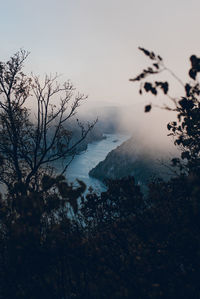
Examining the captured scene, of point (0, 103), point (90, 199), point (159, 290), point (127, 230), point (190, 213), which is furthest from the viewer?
point (0, 103)

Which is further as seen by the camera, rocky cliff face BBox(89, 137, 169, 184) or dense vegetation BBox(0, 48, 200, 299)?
rocky cliff face BBox(89, 137, 169, 184)

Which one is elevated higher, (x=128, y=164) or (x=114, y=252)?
(x=128, y=164)

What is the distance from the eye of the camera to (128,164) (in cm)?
12550

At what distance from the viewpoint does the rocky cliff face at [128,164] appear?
4462 inches

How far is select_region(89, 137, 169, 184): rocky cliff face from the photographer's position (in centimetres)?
11333

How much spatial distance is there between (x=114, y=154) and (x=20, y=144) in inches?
4711

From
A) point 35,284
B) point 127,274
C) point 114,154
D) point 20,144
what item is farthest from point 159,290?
point 114,154

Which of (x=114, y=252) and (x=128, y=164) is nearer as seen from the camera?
(x=114, y=252)

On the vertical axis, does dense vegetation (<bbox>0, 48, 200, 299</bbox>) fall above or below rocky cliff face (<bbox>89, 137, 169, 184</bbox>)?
below

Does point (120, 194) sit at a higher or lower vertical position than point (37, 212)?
higher

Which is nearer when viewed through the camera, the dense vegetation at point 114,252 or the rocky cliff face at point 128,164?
the dense vegetation at point 114,252

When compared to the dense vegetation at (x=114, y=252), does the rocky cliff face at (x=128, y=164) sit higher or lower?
higher

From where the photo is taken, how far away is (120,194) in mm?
9430

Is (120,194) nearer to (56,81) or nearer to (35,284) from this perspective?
(35,284)
